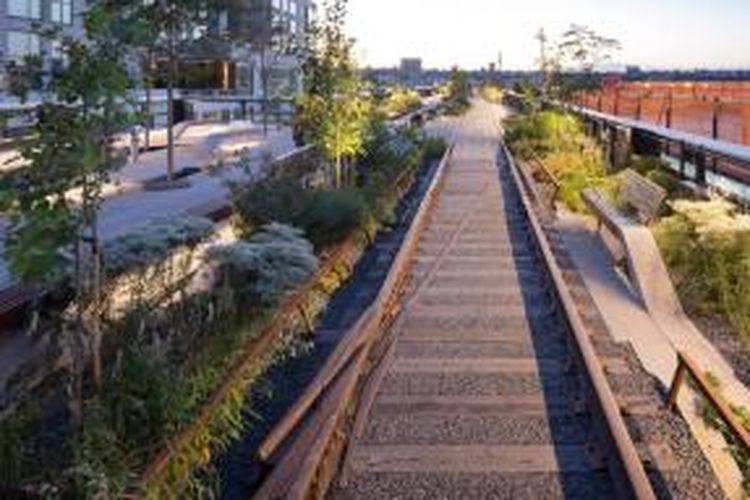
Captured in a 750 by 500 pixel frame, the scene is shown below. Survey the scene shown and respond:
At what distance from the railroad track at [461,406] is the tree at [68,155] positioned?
1.55 m

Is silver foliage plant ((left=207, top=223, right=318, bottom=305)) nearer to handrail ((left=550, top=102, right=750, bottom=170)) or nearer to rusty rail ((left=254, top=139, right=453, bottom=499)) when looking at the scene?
rusty rail ((left=254, top=139, right=453, bottom=499))

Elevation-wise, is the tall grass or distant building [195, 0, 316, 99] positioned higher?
distant building [195, 0, 316, 99]

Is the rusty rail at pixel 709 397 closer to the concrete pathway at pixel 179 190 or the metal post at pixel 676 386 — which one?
the metal post at pixel 676 386

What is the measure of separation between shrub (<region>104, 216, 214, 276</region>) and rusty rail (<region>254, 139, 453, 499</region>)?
181cm

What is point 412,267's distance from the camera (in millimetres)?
13641

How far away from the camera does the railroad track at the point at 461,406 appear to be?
6500 mm

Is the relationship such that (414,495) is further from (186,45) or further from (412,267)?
(186,45)

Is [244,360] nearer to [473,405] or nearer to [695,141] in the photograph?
[473,405]

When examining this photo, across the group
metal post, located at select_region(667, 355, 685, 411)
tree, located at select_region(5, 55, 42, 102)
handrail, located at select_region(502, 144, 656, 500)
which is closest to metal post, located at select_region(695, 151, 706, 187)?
handrail, located at select_region(502, 144, 656, 500)

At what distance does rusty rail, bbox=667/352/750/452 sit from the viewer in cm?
670

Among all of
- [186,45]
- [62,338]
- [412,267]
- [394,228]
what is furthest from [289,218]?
[186,45]

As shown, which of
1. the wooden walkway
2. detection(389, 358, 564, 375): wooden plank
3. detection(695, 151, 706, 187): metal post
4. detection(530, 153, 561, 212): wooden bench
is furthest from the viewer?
detection(530, 153, 561, 212): wooden bench

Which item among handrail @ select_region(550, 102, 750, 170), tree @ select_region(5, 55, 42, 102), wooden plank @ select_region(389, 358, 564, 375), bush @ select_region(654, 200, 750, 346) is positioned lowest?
wooden plank @ select_region(389, 358, 564, 375)

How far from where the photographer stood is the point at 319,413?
7.27 meters
